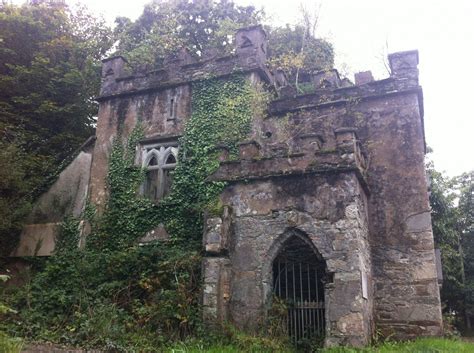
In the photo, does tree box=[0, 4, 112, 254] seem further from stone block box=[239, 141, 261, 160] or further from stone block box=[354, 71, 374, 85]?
stone block box=[354, 71, 374, 85]

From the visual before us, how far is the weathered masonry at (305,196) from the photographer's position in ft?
30.7

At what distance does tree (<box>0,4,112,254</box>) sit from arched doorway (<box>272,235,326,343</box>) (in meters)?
10.1

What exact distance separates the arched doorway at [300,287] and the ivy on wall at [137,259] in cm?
182

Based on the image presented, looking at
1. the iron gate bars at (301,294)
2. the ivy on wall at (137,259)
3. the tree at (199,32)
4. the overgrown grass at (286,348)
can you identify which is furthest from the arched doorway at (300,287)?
the tree at (199,32)

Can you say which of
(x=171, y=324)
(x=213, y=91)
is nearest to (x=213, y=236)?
(x=171, y=324)

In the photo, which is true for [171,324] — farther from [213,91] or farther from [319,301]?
[213,91]

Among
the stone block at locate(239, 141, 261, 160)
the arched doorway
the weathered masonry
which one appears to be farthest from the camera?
the stone block at locate(239, 141, 261, 160)

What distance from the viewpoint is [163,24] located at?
2320 centimetres

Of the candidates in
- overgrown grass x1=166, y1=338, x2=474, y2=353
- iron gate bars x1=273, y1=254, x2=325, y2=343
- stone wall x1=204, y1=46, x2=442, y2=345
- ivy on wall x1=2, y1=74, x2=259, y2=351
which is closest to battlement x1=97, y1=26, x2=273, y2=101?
ivy on wall x1=2, y1=74, x2=259, y2=351

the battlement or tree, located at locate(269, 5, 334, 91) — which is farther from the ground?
tree, located at locate(269, 5, 334, 91)

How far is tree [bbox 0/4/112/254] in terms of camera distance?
1823 cm

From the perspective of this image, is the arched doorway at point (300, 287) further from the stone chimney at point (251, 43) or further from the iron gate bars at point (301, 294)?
the stone chimney at point (251, 43)

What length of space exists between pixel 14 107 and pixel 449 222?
21069mm

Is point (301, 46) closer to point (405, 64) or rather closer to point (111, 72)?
point (111, 72)
